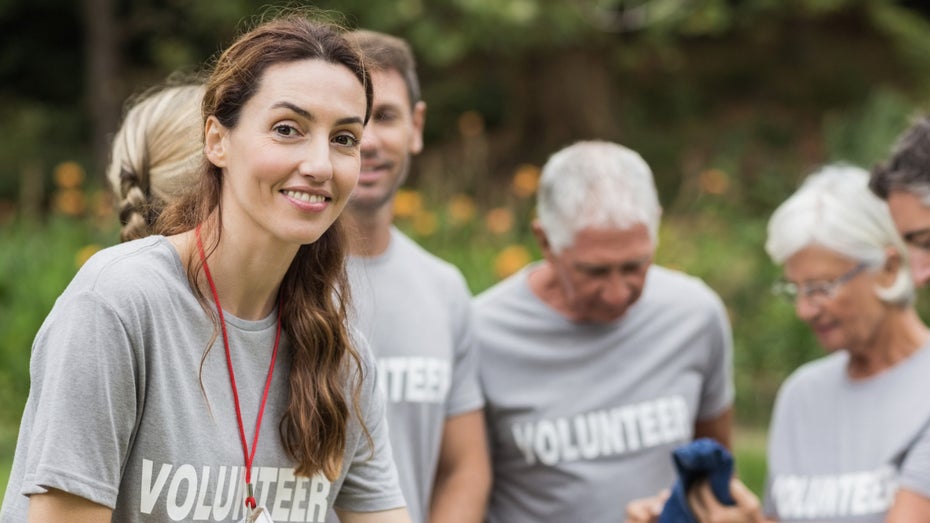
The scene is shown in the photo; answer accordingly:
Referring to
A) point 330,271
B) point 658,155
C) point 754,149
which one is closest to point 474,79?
point 658,155

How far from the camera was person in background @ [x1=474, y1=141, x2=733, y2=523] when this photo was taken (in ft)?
12.3

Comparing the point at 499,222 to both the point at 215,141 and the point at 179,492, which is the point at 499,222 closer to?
the point at 215,141

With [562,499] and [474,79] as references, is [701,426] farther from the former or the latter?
[474,79]

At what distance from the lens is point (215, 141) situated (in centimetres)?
242

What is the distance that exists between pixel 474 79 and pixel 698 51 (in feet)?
11.2

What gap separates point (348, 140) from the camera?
7.92 feet

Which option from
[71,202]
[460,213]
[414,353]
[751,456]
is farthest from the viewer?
[460,213]

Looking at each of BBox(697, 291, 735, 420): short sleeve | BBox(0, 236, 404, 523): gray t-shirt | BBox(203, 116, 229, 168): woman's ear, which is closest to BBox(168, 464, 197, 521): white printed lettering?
BBox(0, 236, 404, 523): gray t-shirt

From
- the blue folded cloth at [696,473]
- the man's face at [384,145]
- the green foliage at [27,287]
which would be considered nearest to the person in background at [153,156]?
the man's face at [384,145]

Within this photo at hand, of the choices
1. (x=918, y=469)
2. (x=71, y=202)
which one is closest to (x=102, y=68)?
(x=71, y=202)

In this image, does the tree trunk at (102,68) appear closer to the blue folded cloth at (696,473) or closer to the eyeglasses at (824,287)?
the eyeglasses at (824,287)

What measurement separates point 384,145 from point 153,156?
0.74 meters

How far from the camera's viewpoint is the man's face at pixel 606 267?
12.1 feet

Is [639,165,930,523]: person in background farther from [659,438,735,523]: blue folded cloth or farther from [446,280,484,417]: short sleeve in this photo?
[446,280,484,417]: short sleeve
